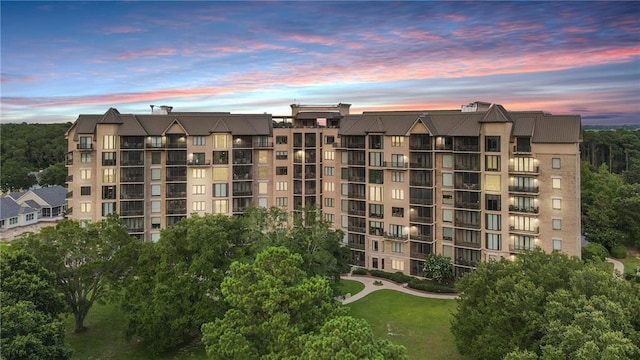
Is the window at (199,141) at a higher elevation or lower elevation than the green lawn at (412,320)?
higher

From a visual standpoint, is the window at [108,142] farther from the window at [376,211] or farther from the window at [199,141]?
the window at [376,211]

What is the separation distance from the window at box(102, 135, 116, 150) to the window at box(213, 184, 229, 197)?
52.6ft

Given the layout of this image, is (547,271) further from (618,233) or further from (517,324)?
(618,233)

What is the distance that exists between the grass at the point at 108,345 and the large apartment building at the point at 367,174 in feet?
70.7

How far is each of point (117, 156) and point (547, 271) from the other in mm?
59829

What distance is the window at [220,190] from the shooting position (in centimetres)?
7456

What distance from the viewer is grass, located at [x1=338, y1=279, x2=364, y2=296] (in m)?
62.8

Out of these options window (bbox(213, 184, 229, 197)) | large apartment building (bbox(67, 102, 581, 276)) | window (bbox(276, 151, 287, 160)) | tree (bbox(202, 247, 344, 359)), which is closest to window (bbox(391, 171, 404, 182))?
large apartment building (bbox(67, 102, 581, 276))

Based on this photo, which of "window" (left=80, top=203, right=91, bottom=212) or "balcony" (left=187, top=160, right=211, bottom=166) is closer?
"window" (left=80, top=203, right=91, bottom=212)

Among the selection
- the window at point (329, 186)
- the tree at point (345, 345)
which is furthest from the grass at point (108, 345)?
the window at point (329, 186)

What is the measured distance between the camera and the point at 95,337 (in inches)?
1945

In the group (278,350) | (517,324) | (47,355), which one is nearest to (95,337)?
(47,355)

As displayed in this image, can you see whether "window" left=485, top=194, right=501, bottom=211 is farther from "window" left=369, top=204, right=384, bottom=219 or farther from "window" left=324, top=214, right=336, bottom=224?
"window" left=324, top=214, right=336, bottom=224

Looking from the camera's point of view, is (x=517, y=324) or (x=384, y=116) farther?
(x=384, y=116)
